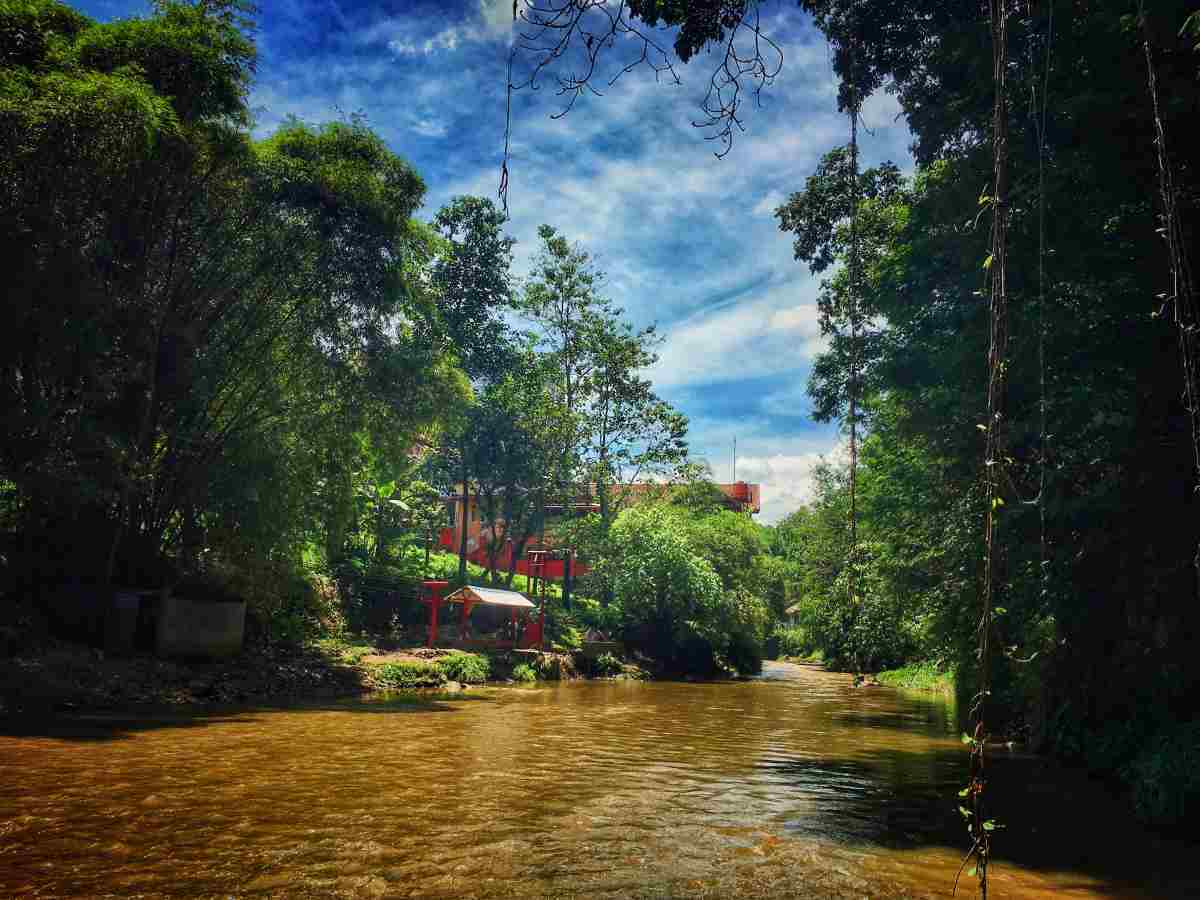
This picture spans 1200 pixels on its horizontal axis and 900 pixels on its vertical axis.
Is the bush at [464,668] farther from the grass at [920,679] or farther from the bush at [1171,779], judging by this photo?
the bush at [1171,779]

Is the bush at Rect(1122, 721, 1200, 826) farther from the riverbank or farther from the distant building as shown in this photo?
the distant building

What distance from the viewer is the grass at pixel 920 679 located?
28.3m

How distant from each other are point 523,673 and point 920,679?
15.8 metres

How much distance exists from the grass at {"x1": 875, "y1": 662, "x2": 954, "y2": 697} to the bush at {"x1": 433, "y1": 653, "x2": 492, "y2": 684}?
48.8 feet

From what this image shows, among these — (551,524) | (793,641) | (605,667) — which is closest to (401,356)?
(605,667)

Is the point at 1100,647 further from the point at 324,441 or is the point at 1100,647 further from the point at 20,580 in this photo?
the point at 20,580

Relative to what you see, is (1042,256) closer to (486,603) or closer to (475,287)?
(486,603)

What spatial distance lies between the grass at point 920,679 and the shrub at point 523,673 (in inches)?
522

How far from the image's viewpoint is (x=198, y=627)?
17.9 m

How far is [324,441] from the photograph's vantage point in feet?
69.3

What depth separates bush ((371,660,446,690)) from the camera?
67.0ft

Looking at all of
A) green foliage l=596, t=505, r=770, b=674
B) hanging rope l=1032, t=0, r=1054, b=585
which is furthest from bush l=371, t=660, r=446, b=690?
hanging rope l=1032, t=0, r=1054, b=585

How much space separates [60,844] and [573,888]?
12.3 feet

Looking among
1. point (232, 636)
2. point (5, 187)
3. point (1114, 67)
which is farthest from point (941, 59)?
point (232, 636)
